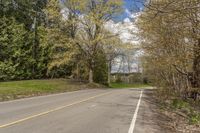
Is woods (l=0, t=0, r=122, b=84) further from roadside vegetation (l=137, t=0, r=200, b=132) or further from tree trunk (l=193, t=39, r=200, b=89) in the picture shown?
tree trunk (l=193, t=39, r=200, b=89)

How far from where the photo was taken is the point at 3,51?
2045 inches

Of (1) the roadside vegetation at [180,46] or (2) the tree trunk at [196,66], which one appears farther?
(2) the tree trunk at [196,66]

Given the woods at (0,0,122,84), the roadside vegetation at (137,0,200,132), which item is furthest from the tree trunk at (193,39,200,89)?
the woods at (0,0,122,84)

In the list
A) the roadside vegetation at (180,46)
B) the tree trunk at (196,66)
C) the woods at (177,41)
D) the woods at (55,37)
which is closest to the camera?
the roadside vegetation at (180,46)

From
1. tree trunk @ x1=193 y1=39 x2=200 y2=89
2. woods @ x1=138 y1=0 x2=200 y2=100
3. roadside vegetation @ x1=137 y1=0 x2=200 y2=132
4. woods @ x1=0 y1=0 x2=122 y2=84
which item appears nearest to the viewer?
roadside vegetation @ x1=137 y1=0 x2=200 y2=132

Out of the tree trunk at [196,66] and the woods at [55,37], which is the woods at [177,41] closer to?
the tree trunk at [196,66]

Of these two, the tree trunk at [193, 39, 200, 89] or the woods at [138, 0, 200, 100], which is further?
the tree trunk at [193, 39, 200, 89]

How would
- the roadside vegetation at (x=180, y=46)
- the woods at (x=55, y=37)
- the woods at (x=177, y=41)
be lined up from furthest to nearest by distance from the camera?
1. the woods at (x=55, y=37)
2. the woods at (x=177, y=41)
3. the roadside vegetation at (x=180, y=46)

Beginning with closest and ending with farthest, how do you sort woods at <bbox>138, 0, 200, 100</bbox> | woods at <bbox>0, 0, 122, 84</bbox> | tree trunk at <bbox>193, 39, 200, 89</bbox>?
1. woods at <bbox>138, 0, 200, 100</bbox>
2. tree trunk at <bbox>193, 39, 200, 89</bbox>
3. woods at <bbox>0, 0, 122, 84</bbox>

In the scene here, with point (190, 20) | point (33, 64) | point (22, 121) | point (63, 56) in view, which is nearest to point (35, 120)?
point (22, 121)

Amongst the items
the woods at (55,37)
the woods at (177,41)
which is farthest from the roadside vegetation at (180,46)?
the woods at (55,37)

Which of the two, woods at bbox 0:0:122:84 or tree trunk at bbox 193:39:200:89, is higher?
woods at bbox 0:0:122:84

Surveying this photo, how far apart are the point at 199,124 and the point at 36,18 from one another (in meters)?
51.7

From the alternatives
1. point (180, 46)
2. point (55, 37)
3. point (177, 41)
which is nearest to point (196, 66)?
point (180, 46)
